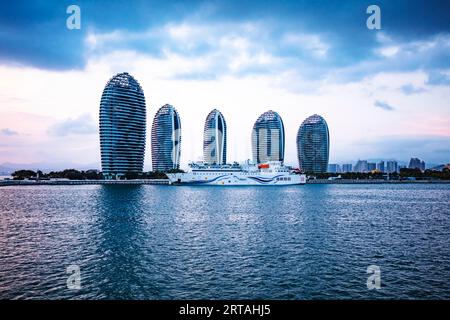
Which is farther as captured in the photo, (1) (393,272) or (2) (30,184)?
(2) (30,184)

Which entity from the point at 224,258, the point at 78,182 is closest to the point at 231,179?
the point at 78,182

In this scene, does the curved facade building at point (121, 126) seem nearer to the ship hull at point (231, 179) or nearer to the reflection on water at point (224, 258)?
the ship hull at point (231, 179)

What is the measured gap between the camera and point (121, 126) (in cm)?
14838

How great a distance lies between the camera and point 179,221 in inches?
1281

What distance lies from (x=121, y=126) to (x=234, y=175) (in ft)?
226

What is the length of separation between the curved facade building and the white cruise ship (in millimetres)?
47583

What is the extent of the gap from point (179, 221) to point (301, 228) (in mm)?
12472

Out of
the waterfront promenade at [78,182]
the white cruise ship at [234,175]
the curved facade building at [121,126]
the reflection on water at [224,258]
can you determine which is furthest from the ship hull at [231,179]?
the reflection on water at [224,258]

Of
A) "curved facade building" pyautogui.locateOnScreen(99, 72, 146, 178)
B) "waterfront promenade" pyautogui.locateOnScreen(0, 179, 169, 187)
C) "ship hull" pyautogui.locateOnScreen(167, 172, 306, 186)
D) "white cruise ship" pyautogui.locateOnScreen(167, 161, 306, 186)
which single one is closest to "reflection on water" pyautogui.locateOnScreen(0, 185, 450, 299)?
"ship hull" pyautogui.locateOnScreen(167, 172, 306, 186)

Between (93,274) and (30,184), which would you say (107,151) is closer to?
(30,184)

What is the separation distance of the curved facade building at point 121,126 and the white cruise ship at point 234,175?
156 feet

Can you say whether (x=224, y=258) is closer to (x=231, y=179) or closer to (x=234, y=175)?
(x=231, y=179)

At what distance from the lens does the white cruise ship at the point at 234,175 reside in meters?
Result: 110
